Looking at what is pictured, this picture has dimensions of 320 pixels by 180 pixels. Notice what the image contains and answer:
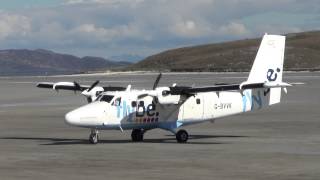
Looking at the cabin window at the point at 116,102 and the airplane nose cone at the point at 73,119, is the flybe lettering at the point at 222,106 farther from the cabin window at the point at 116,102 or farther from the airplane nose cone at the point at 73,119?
the airplane nose cone at the point at 73,119

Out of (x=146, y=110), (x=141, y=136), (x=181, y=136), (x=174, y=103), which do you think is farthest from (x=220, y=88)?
(x=141, y=136)

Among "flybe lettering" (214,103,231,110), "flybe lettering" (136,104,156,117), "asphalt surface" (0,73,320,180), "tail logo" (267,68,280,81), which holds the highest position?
"tail logo" (267,68,280,81)

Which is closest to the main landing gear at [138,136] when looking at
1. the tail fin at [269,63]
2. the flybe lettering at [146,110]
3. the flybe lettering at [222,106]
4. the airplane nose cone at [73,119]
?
the flybe lettering at [146,110]

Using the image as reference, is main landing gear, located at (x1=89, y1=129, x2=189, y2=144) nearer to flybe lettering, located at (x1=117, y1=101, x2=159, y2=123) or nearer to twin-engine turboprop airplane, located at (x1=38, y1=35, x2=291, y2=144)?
twin-engine turboprop airplane, located at (x1=38, y1=35, x2=291, y2=144)

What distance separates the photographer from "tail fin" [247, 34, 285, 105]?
33062 mm

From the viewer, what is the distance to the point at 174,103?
30.2 meters

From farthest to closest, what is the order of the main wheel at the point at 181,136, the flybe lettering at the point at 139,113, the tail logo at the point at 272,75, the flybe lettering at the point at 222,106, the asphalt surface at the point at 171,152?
the tail logo at the point at 272,75 < the flybe lettering at the point at 222,106 < the main wheel at the point at 181,136 < the flybe lettering at the point at 139,113 < the asphalt surface at the point at 171,152

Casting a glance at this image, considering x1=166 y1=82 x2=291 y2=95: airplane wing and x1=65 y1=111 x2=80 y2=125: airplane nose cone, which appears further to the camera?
x1=166 y1=82 x2=291 y2=95: airplane wing

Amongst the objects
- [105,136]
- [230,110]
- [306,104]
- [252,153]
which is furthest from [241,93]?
[306,104]

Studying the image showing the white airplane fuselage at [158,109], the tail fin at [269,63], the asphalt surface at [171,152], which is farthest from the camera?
the tail fin at [269,63]

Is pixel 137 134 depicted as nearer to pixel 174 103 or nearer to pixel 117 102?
pixel 117 102

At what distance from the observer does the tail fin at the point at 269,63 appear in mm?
33062

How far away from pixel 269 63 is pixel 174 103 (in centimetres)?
544

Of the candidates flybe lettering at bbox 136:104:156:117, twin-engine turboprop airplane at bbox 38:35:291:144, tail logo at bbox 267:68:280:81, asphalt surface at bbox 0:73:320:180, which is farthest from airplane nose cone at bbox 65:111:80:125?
A: tail logo at bbox 267:68:280:81
